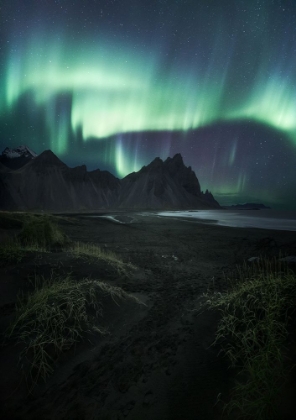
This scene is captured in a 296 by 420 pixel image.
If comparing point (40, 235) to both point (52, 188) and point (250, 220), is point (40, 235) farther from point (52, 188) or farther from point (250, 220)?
point (52, 188)

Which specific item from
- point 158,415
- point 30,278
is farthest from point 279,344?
point 30,278

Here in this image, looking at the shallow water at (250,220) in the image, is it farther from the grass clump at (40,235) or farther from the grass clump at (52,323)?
the grass clump at (52,323)

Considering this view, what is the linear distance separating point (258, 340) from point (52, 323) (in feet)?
13.2

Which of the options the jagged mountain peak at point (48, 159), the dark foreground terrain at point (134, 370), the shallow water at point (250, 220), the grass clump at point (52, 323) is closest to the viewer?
the dark foreground terrain at point (134, 370)

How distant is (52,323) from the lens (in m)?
4.22

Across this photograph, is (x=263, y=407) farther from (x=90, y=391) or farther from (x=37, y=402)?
(x=37, y=402)

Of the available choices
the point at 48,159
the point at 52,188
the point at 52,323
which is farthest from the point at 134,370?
the point at 48,159

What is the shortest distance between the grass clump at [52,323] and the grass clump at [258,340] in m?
2.88

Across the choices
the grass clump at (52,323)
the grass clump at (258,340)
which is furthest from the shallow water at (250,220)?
the grass clump at (52,323)

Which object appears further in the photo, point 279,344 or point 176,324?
point 176,324

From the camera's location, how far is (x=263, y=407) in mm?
2318

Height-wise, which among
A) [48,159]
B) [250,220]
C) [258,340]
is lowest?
[250,220]

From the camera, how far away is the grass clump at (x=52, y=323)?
3.60 m

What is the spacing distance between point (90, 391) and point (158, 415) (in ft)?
3.76
